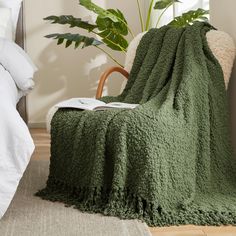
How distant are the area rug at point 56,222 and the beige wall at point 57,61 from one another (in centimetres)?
217

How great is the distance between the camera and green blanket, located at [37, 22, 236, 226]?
211 cm

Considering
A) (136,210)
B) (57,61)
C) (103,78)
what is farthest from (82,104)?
(57,61)

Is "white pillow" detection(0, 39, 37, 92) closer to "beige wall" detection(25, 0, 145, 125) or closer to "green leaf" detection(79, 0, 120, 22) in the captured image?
"green leaf" detection(79, 0, 120, 22)

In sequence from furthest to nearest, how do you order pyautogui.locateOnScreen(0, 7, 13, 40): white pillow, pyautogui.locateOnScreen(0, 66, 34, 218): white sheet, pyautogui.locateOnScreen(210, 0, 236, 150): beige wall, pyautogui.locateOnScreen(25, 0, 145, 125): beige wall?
1. pyautogui.locateOnScreen(25, 0, 145, 125): beige wall
2. pyautogui.locateOnScreen(0, 7, 13, 40): white pillow
3. pyautogui.locateOnScreen(210, 0, 236, 150): beige wall
4. pyautogui.locateOnScreen(0, 66, 34, 218): white sheet

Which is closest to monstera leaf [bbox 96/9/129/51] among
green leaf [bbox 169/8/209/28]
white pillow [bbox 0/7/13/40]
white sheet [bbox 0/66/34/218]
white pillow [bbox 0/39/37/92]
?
green leaf [bbox 169/8/209/28]

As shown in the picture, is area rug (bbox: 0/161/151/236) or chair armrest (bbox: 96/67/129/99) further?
chair armrest (bbox: 96/67/129/99)

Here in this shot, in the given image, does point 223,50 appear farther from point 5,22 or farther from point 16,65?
point 5,22

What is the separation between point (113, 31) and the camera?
3.95m

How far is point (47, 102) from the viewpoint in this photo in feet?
14.7

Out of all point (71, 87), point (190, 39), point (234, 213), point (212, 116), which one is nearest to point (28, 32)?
point (71, 87)

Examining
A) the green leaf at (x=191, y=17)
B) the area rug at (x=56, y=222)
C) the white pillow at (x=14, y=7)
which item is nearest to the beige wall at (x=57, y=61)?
the white pillow at (x=14, y=7)

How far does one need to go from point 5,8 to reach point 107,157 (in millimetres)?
1605

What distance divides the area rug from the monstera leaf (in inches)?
70.8

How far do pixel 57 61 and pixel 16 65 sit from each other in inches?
60.9
